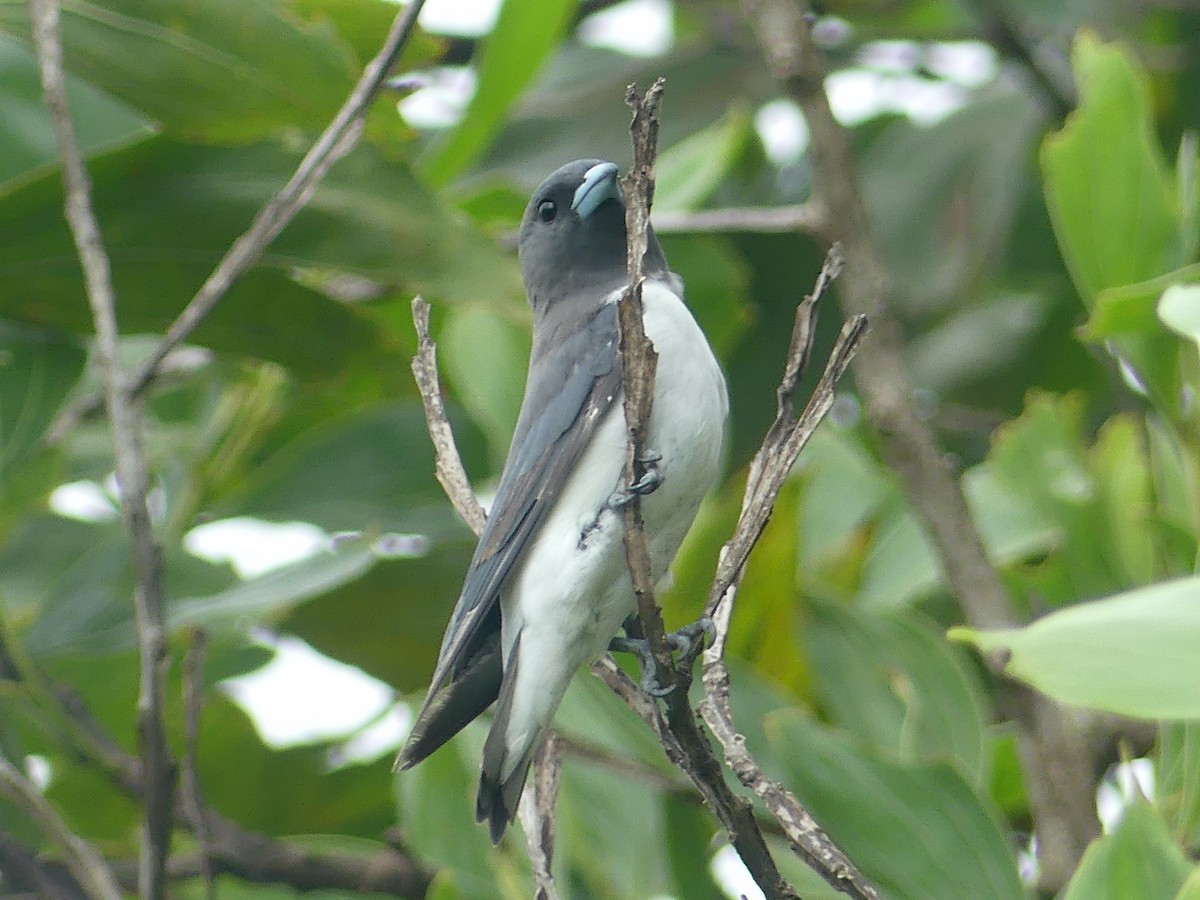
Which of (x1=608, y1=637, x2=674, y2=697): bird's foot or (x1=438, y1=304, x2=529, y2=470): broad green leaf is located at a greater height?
(x1=438, y1=304, x2=529, y2=470): broad green leaf

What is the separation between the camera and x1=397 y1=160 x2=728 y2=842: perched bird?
210 centimetres

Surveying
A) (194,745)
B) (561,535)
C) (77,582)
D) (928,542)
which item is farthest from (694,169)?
(194,745)

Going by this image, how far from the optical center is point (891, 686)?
8.29 feet

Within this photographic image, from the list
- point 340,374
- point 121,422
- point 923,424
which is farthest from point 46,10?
point 923,424

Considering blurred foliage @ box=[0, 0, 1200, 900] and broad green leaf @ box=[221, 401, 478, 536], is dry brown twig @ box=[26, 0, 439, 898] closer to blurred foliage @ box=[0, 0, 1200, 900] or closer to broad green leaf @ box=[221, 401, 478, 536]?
blurred foliage @ box=[0, 0, 1200, 900]

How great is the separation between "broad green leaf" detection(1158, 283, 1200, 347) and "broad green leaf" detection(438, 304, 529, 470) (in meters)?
1.28

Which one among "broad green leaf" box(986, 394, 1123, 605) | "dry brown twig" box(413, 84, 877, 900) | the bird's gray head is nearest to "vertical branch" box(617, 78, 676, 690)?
"dry brown twig" box(413, 84, 877, 900)

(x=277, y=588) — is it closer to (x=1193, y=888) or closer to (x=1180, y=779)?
(x=1180, y=779)

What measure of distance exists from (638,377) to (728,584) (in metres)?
0.24

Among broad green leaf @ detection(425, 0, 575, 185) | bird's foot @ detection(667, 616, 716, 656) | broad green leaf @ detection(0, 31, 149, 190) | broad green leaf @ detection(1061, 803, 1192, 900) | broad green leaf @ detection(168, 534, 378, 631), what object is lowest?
broad green leaf @ detection(1061, 803, 1192, 900)

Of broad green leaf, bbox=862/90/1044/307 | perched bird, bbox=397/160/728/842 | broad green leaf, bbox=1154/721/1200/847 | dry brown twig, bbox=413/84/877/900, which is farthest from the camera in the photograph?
broad green leaf, bbox=862/90/1044/307

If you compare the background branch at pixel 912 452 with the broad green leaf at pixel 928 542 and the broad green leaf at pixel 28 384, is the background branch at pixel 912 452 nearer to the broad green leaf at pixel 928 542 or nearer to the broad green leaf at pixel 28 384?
the broad green leaf at pixel 928 542

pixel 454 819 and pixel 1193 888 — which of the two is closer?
pixel 1193 888

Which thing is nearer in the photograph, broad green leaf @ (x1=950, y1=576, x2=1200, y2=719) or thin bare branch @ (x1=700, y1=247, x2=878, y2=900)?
broad green leaf @ (x1=950, y1=576, x2=1200, y2=719)
